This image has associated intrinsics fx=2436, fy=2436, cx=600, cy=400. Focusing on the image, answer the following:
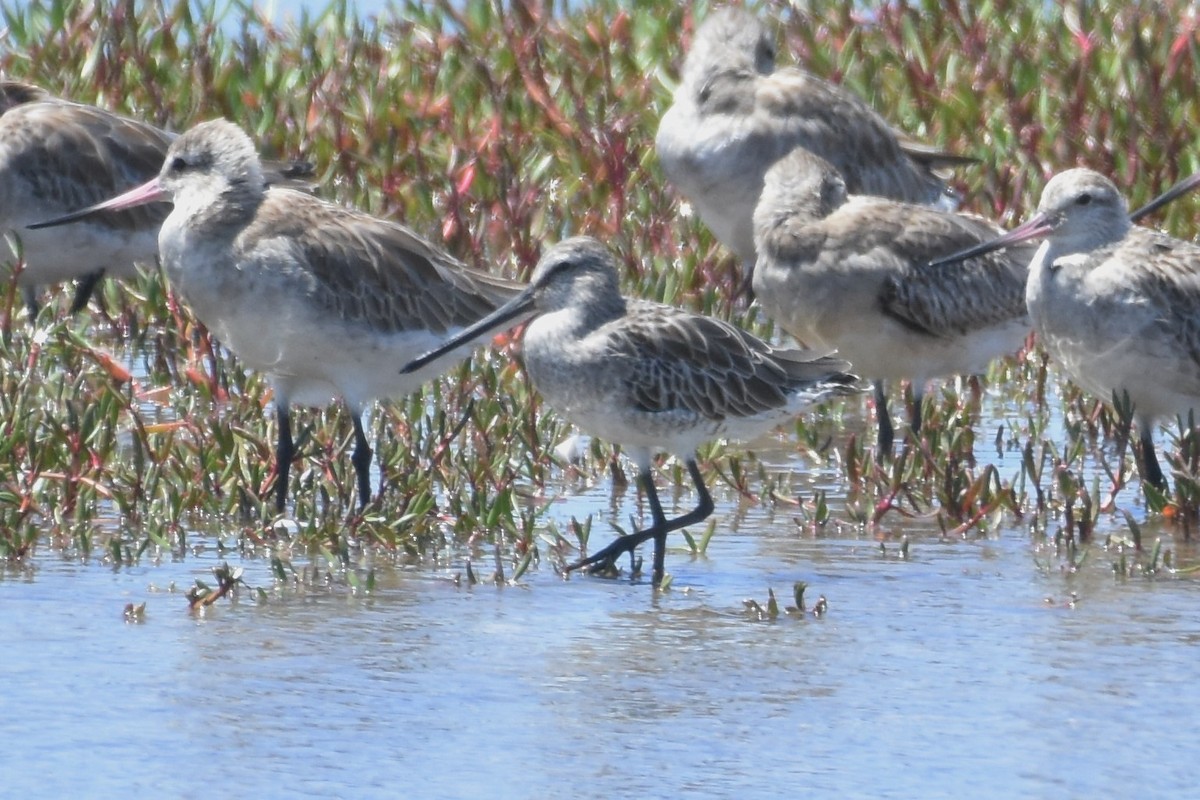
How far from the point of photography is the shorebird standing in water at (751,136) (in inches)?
436

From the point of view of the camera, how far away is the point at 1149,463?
8523 millimetres

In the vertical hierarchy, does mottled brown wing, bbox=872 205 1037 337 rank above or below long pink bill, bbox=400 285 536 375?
above

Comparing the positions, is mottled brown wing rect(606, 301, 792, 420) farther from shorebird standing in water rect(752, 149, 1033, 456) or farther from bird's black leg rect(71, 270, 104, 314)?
bird's black leg rect(71, 270, 104, 314)

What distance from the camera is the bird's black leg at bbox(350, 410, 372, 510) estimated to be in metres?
8.08

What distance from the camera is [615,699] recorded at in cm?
586

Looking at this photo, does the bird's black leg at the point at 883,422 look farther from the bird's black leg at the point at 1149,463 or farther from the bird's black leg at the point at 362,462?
the bird's black leg at the point at 362,462

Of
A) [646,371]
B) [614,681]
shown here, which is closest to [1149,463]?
[646,371]

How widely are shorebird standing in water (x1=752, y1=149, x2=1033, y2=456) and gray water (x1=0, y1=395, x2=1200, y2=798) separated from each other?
1.80 m

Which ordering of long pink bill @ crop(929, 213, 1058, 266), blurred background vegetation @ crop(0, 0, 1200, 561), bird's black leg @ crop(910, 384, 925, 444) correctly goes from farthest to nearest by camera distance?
1. bird's black leg @ crop(910, 384, 925, 444)
2. long pink bill @ crop(929, 213, 1058, 266)
3. blurred background vegetation @ crop(0, 0, 1200, 561)

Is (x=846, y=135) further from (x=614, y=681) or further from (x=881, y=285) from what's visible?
(x=614, y=681)

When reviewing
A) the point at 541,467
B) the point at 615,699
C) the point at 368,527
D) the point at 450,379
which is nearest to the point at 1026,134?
the point at 450,379

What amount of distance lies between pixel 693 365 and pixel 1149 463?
5.97 feet

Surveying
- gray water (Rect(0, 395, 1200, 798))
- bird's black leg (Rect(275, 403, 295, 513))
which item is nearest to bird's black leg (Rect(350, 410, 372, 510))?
bird's black leg (Rect(275, 403, 295, 513))

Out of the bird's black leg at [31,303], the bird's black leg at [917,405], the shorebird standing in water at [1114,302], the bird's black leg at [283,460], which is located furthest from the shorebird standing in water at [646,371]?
the bird's black leg at [31,303]
